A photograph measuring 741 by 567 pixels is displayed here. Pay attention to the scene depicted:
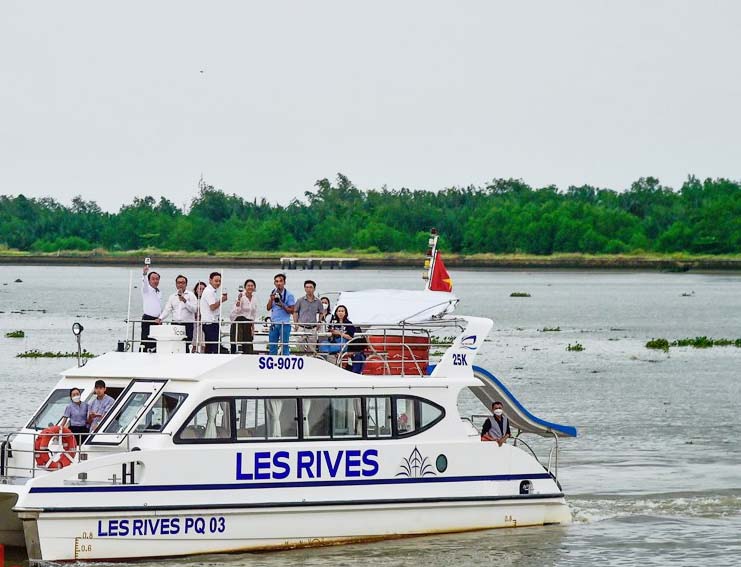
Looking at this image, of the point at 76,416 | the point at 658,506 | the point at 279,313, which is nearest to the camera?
the point at 76,416

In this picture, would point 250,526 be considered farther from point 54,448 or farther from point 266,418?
point 54,448

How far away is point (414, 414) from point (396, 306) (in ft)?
5.84

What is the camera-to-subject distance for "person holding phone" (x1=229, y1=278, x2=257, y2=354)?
2123 centimetres

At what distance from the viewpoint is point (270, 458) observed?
19.7 metres

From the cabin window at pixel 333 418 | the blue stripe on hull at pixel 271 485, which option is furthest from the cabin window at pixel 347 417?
the blue stripe on hull at pixel 271 485

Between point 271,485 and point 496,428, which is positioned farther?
point 496,428

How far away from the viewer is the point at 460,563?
20.4 m

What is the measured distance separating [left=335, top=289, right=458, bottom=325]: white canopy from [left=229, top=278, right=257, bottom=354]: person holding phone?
4.44 feet

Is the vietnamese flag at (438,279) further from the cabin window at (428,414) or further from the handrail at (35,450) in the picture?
the handrail at (35,450)

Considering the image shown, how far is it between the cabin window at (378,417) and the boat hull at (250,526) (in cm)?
105

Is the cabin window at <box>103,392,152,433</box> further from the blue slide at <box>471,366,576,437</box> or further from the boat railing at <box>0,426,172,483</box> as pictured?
the blue slide at <box>471,366,576,437</box>

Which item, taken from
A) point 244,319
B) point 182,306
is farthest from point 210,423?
point 182,306

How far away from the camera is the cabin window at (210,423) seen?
19375mm

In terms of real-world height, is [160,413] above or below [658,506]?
above
